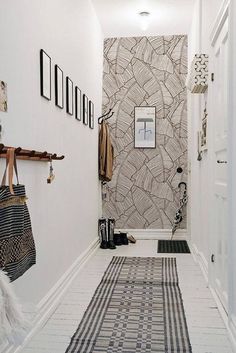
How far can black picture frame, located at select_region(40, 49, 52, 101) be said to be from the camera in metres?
2.42

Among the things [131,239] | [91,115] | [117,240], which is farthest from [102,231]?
[91,115]

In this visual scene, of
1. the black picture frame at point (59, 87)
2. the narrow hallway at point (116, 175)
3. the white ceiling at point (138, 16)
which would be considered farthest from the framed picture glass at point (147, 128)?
the black picture frame at point (59, 87)

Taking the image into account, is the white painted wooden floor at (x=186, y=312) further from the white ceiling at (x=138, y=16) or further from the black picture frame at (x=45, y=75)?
the white ceiling at (x=138, y=16)

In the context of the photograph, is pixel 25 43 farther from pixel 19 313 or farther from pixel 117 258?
pixel 117 258

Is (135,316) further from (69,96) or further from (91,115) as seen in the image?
(91,115)

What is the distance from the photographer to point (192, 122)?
4.89 meters

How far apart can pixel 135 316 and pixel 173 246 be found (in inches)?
96.7

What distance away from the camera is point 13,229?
1607 millimetres

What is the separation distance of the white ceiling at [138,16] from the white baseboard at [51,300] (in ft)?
9.34

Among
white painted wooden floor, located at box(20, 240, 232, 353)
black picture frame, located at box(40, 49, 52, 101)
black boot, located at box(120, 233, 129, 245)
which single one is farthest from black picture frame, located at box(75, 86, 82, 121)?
black boot, located at box(120, 233, 129, 245)

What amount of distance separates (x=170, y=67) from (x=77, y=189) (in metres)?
Result: 2.67

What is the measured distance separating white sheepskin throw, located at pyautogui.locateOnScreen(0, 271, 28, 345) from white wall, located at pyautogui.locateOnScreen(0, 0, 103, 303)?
696 mm

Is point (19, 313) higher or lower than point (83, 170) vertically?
lower

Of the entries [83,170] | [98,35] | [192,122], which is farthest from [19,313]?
[98,35]
